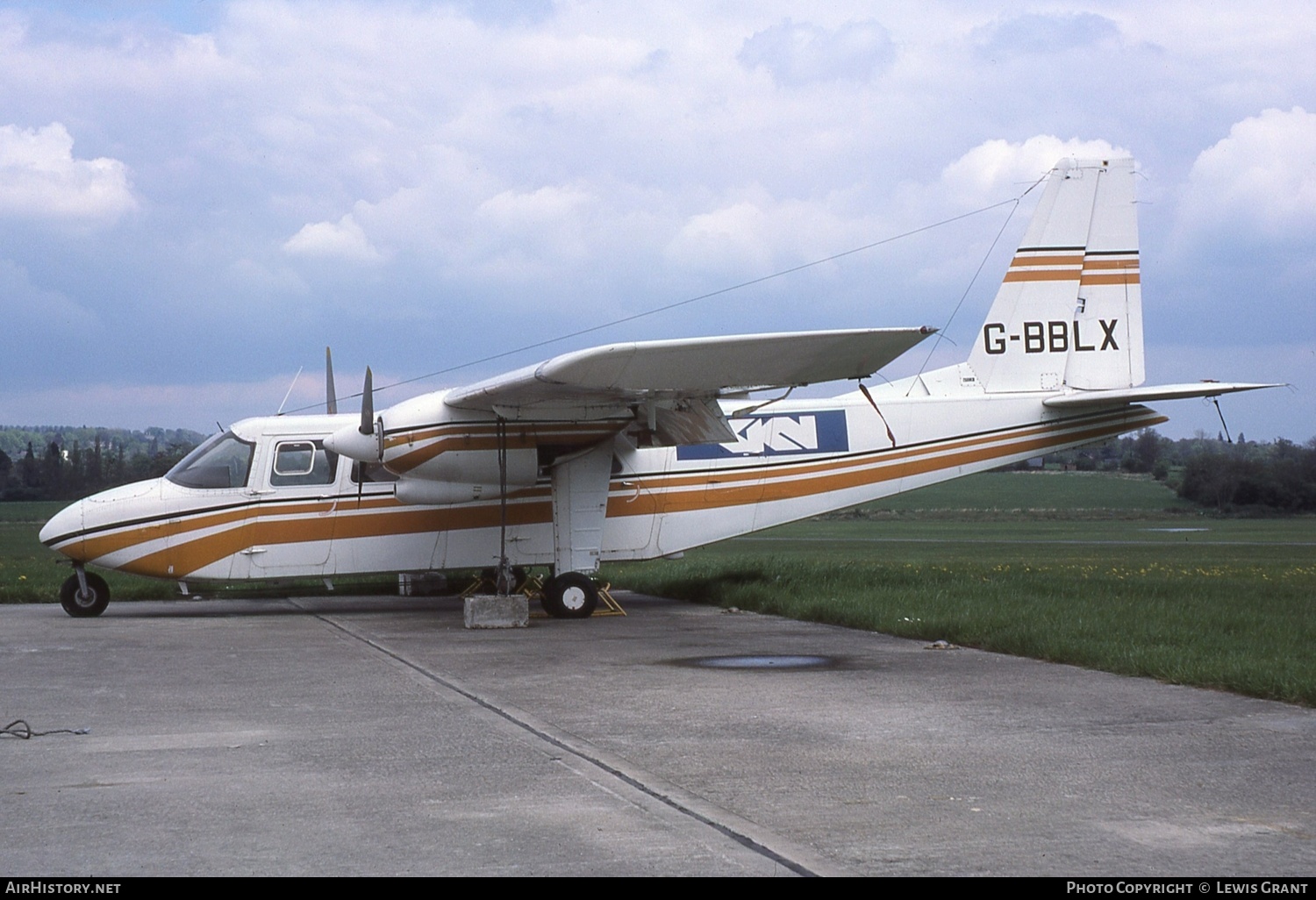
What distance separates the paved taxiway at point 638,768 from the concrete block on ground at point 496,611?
254 cm

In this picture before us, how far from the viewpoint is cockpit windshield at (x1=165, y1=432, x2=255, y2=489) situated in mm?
15945

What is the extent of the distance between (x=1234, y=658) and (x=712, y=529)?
827 centimetres

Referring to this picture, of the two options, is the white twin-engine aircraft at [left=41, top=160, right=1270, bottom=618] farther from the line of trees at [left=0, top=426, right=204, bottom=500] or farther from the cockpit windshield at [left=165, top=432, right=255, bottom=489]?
the line of trees at [left=0, top=426, right=204, bottom=500]

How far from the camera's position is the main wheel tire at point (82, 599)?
15922mm

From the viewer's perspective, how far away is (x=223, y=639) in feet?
42.7

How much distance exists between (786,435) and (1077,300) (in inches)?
169

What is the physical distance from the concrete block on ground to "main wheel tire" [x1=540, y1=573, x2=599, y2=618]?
1.22 m

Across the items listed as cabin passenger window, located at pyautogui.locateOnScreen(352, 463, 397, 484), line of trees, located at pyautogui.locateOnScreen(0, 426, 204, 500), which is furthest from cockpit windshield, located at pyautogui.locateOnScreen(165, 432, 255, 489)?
line of trees, located at pyautogui.locateOnScreen(0, 426, 204, 500)

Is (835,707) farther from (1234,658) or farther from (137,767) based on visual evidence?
(137,767)

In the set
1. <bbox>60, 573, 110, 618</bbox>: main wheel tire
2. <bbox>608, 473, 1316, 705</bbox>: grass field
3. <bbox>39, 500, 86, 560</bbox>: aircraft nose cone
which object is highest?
<bbox>39, 500, 86, 560</bbox>: aircraft nose cone

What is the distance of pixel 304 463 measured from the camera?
1611 cm

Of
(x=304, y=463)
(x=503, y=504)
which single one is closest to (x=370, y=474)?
(x=304, y=463)

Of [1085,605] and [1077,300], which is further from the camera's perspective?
[1077,300]

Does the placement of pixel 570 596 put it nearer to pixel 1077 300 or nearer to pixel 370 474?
pixel 370 474
